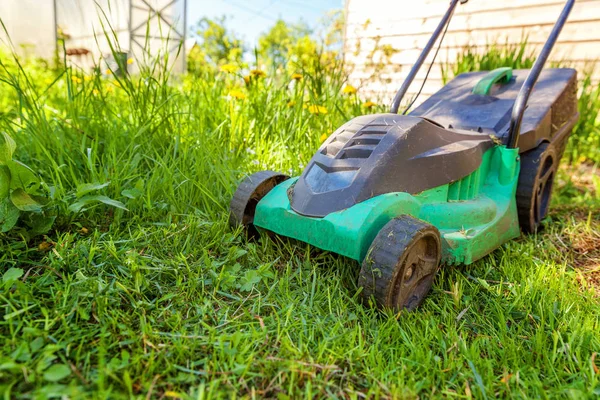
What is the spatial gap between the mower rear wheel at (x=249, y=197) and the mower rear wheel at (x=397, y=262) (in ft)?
1.77

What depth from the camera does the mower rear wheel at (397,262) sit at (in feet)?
3.93

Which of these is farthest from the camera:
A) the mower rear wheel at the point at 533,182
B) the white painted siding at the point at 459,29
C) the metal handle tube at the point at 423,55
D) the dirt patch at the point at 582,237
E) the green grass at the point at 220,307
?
the white painted siding at the point at 459,29

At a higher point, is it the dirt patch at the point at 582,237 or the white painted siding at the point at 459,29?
the white painted siding at the point at 459,29

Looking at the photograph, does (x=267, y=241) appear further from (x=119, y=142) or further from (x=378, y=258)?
(x=119, y=142)

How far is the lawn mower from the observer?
4.17 ft

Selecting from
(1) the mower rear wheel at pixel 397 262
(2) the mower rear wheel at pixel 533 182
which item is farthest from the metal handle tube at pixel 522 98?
(1) the mower rear wheel at pixel 397 262

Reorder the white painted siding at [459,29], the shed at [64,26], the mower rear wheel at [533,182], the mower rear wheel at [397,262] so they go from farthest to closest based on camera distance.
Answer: the shed at [64,26] → the white painted siding at [459,29] → the mower rear wheel at [533,182] → the mower rear wheel at [397,262]

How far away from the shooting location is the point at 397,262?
3.90ft

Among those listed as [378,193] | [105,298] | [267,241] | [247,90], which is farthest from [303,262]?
[247,90]

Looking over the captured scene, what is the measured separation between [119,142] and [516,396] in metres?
1.73

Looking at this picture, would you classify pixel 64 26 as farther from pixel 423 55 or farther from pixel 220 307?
pixel 220 307

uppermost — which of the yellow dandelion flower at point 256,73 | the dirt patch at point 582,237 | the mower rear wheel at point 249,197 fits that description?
the yellow dandelion flower at point 256,73

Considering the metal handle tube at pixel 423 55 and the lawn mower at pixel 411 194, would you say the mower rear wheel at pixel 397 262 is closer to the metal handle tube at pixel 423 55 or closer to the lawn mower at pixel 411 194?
the lawn mower at pixel 411 194

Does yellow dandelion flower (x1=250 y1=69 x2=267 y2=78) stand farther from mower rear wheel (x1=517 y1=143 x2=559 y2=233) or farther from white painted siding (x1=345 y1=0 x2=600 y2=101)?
mower rear wheel (x1=517 y1=143 x2=559 y2=233)
